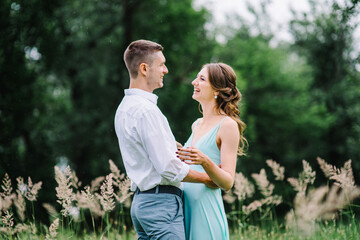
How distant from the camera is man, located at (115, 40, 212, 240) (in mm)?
2719

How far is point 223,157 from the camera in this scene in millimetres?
3080

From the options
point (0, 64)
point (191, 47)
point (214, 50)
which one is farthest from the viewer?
point (214, 50)

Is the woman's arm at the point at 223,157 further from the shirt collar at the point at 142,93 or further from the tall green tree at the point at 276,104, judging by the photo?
the tall green tree at the point at 276,104

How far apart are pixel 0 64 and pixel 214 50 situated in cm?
1058

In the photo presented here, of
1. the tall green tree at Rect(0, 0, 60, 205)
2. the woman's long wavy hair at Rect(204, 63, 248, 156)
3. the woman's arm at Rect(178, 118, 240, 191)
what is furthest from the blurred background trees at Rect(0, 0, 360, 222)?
the woman's arm at Rect(178, 118, 240, 191)

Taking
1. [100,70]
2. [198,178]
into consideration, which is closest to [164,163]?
[198,178]

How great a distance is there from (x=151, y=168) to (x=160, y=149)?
195 mm

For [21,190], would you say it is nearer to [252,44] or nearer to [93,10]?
[93,10]

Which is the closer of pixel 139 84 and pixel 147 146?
pixel 147 146

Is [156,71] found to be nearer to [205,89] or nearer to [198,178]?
[205,89]

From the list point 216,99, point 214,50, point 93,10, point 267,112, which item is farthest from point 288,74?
point 216,99

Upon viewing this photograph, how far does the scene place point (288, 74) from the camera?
23688 millimetres

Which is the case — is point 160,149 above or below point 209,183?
above

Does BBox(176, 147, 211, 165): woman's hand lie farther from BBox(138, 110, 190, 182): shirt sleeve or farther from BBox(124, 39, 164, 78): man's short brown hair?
BBox(124, 39, 164, 78): man's short brown hair
